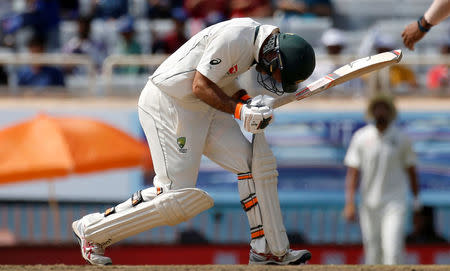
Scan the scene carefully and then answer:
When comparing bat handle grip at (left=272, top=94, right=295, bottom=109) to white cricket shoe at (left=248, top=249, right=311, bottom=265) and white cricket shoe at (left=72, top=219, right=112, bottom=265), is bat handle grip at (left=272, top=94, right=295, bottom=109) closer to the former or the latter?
white cricket shoe at (left=248, top=249, right=311, bottom=265)

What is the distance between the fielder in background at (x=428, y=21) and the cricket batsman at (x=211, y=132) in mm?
934

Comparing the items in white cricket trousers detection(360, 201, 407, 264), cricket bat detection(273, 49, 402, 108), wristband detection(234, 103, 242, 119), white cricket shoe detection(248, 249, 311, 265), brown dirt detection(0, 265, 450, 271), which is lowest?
white cricket trousers detection(360, 201, 407, 264)

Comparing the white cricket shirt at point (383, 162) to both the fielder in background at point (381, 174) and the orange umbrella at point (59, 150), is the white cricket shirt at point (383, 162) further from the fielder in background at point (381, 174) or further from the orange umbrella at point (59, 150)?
the orange umbrella at point (59, 150)

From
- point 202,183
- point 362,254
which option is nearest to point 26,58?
point 202,183

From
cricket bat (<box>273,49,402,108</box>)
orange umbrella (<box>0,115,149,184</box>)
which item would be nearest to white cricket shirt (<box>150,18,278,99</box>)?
cricket bat (<box>273,49,402,108</box>)

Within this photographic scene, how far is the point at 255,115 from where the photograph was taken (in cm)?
551

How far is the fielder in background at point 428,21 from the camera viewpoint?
5.99 meters

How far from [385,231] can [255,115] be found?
3.78 metres

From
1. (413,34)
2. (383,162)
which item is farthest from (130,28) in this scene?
(413,34)

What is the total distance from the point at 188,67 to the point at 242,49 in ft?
1.32

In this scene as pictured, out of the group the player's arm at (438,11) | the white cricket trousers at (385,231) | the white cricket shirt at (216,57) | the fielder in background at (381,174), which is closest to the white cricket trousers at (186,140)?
the white cricket shirt at (216,57)

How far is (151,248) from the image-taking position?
10.7m

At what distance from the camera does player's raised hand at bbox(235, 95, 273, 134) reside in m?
5.52

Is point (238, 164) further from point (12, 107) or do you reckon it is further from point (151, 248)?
point (12, 107)
